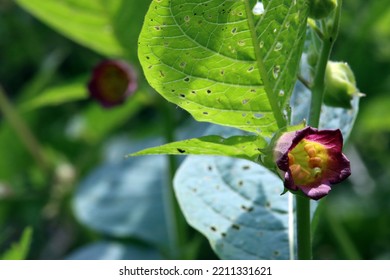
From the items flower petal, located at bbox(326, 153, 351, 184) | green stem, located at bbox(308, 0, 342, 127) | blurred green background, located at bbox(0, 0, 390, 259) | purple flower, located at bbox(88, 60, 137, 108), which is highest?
green stem, located at bbox(308, 0, 342, 127)

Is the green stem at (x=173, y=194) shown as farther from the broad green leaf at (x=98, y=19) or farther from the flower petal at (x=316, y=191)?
the flower petal at (x=316, y=191)

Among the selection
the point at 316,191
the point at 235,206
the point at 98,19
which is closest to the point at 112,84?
the point at 98,19

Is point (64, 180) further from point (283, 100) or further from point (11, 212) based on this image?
point (283, 100)

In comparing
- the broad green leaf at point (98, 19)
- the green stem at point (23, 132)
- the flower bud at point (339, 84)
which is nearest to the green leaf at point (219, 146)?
the flower bud at point (339, 84)

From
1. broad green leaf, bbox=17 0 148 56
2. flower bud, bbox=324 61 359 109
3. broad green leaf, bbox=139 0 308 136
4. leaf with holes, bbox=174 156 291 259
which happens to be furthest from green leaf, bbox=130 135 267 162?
broad green leaf, bbox=17 0 148 56

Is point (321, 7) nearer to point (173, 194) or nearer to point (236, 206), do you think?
point (236, 206)

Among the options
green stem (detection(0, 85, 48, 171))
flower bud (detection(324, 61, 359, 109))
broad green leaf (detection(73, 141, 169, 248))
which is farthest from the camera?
green stem (detection(0, 85, 48, 171))

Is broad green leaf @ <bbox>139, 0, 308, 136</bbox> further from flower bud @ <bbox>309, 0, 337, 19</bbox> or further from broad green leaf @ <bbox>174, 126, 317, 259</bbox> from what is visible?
broad green leaf @ <bbox>174, 126, 317, 259</bbox>
